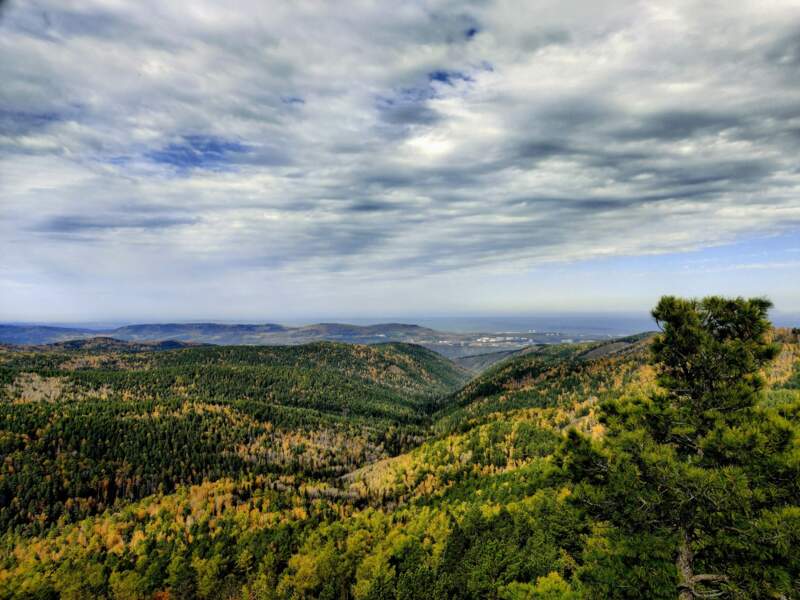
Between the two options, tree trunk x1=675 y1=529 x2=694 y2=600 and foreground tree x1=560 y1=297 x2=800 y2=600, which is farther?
tree trunk x1=675 y1=529 x2=694 y2=600

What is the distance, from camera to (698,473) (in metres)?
16.7

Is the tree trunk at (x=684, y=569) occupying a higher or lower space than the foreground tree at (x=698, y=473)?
lower

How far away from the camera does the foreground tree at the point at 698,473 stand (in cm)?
1559

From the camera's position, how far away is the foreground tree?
15.6 meters

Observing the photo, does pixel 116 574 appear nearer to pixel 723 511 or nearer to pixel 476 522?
pixel 476 522

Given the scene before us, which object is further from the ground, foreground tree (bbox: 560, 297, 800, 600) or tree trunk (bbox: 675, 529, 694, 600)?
foreground tree (bbox: 560, 297, 800, 600)

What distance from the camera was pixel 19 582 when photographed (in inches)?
5231

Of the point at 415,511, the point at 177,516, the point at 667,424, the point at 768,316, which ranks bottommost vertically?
the point at 177,516

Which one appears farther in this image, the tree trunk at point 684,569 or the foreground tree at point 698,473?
the tree trunk at point 684,569

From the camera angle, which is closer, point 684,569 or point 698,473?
point 698,473

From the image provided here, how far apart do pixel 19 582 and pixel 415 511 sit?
451ft

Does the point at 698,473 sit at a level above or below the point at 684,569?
above

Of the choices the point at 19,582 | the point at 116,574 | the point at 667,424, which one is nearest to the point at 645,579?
the point at 667,424

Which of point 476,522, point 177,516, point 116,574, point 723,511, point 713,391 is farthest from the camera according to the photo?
point 177,516
